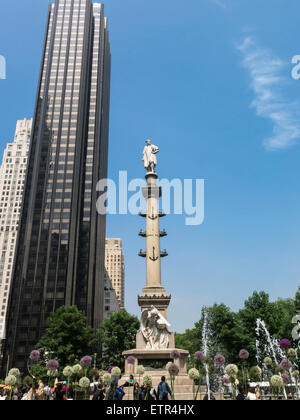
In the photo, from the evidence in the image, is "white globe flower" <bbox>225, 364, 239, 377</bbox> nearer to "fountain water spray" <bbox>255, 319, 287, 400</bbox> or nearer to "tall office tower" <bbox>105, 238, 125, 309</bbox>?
"fountain water spray" <bbox>255, 319, 287, 400</bbox>

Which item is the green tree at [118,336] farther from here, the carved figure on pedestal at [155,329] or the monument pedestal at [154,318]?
the carved figure on pedestal at [155,329]

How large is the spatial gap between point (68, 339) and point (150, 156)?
2593cm

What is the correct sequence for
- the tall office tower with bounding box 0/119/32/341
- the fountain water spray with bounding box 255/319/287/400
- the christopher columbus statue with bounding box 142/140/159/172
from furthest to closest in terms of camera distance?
the tall office tower with bounding box 0/119/32/341 → the fountain water spray with bounding box 255/319/287/400 → the christopher columbus statue with bounding box 142/140/159/172

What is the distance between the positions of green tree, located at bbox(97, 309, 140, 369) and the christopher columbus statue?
23.7 meters

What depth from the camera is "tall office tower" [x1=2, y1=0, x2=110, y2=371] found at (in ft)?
241

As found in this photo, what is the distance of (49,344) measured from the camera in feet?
132

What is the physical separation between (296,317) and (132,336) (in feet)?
73.3

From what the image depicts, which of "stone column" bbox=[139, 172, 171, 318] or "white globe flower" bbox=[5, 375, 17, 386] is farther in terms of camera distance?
"stone column" bbox=[139, 172, 171, 318]

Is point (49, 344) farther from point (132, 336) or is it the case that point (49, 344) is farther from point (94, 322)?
point (94, 322)

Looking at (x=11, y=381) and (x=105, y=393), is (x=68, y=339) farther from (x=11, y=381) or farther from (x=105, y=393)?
(x=11, y=381)

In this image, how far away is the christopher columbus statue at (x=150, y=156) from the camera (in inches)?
1364

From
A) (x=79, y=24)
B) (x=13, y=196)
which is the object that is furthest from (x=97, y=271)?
(x=79, y=24)

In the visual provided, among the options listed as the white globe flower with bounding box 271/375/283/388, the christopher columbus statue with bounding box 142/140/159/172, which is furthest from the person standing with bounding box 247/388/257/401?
the christopher columbus statue with bounding box 142/140/159/172

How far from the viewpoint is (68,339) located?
4150 cm
